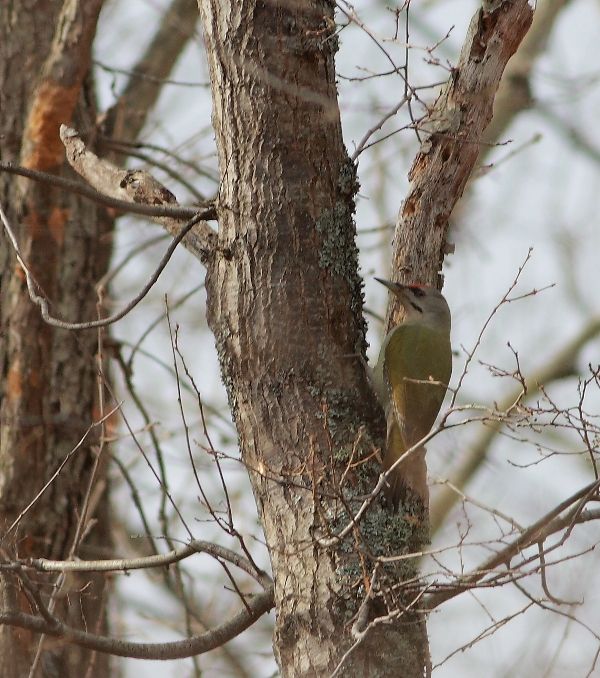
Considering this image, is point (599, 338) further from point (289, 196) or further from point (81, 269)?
point (289, 196)

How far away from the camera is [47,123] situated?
6105mm

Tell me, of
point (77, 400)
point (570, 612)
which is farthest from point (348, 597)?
point (77, 400)

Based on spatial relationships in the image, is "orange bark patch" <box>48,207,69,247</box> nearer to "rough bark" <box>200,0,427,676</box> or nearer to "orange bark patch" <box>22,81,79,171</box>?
"orange bark patch" <box>22,81,79,171</box>

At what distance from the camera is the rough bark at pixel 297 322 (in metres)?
3.65

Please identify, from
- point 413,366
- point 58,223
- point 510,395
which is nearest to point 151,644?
point 413,366

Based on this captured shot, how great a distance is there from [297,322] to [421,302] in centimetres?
127

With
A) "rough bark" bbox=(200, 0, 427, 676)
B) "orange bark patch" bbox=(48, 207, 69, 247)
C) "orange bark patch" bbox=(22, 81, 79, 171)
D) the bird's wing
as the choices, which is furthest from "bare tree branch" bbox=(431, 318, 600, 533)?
"rough bark" bbox=(200, 0, 427, 676)

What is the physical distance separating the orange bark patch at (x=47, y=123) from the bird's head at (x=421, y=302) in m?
2.25

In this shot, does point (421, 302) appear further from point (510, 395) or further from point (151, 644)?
point (510, 395)

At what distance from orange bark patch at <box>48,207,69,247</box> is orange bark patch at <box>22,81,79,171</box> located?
13.3 inches

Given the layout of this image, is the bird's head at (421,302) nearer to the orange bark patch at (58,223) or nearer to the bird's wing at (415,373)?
the bird's wing at (415,373)

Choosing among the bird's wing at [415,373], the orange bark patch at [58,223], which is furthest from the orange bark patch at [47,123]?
the bird's wing at [415,373]

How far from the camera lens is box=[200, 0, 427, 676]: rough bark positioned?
144 inches

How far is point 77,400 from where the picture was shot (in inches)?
254
